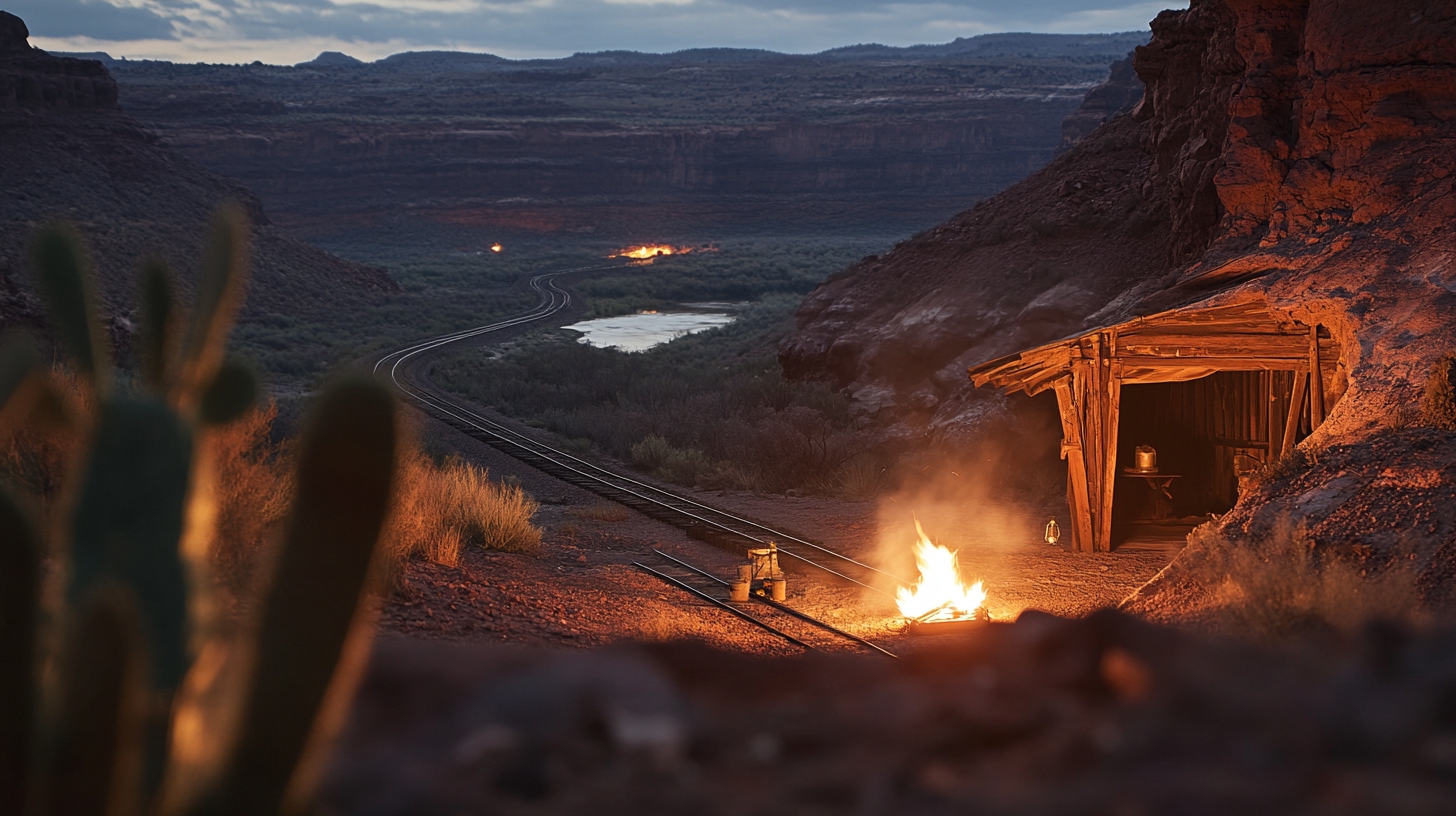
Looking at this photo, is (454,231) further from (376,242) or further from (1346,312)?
(1346,312)

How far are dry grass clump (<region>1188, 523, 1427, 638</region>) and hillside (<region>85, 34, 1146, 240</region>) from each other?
95.0 meters

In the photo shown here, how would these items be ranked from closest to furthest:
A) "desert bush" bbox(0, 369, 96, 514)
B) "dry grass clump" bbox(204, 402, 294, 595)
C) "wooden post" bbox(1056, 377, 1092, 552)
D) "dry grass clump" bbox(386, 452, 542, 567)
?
"dry grass clump" bbox(204, 402, 294, 595), "desert bush" bbox(0, 369, 96, 514), "dry grass clump" bbox(386, 452, 542, 567), "wooden post" bbox(1056, 377, 1092, 552)

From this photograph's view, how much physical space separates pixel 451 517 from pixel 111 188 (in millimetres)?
52605

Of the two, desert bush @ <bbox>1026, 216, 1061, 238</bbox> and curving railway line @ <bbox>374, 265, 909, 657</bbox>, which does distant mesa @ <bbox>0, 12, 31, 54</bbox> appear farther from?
desert bush @ <bbox>1026, 216, 1061, 238</bbox>

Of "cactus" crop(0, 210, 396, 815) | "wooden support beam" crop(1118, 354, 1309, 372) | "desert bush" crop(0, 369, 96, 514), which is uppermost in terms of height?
"cactus" crop(0, 210, 396, 815)

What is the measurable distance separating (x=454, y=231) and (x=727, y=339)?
64.9 metres

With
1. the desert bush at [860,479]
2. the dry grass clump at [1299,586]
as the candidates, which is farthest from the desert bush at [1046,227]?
the dry grass clump at [1299,586]

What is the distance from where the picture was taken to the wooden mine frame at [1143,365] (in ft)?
43.3

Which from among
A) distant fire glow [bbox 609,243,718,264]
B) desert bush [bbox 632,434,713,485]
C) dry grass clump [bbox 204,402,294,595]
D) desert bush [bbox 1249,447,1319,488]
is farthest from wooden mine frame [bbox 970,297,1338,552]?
distant fire glow [bbox 609,243,718,264]

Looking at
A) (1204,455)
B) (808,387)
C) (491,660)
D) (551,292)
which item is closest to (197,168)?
(551,292)

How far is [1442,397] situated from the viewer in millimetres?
9945

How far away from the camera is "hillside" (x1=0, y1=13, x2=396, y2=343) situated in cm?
4875

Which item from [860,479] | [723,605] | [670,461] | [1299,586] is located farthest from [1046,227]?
[1299,586]

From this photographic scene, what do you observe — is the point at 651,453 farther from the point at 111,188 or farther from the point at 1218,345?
→ the point at 111,188
